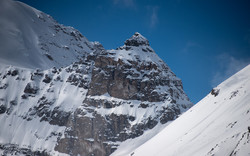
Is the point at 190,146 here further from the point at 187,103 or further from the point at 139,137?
the point at 187,103

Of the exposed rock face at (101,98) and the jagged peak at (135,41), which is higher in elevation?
the jagged peak at (135,41)

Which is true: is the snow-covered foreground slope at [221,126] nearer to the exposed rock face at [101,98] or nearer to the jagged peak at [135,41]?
the exposed rock face at [101,98]

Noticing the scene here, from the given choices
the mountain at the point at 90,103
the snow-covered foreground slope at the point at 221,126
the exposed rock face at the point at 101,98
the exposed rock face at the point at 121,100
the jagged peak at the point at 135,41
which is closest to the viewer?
the snow-covered foreground slope at the point at 221,126

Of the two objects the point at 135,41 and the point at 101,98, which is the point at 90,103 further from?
the point at 135,41

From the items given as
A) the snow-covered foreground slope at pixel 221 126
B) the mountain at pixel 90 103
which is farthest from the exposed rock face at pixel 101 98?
the snow-covered foreground slope at pixel 221 126

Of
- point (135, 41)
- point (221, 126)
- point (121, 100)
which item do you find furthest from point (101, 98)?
point (221, 126)

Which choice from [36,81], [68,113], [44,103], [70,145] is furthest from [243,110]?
[36,81]

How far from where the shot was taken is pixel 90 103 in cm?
15625

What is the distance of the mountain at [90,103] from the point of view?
144750 millimetres

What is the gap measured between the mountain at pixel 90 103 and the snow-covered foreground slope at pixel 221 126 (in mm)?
73384

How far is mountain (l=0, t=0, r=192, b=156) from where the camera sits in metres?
145

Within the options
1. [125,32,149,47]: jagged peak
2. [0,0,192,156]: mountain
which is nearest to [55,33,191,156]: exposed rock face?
[0,0,192,156]: mountain

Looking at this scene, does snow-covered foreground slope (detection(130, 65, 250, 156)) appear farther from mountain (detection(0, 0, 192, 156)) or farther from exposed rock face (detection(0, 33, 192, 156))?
mountain (detection(0, 0, 192, 156))

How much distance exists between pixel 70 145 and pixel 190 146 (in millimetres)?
103940
